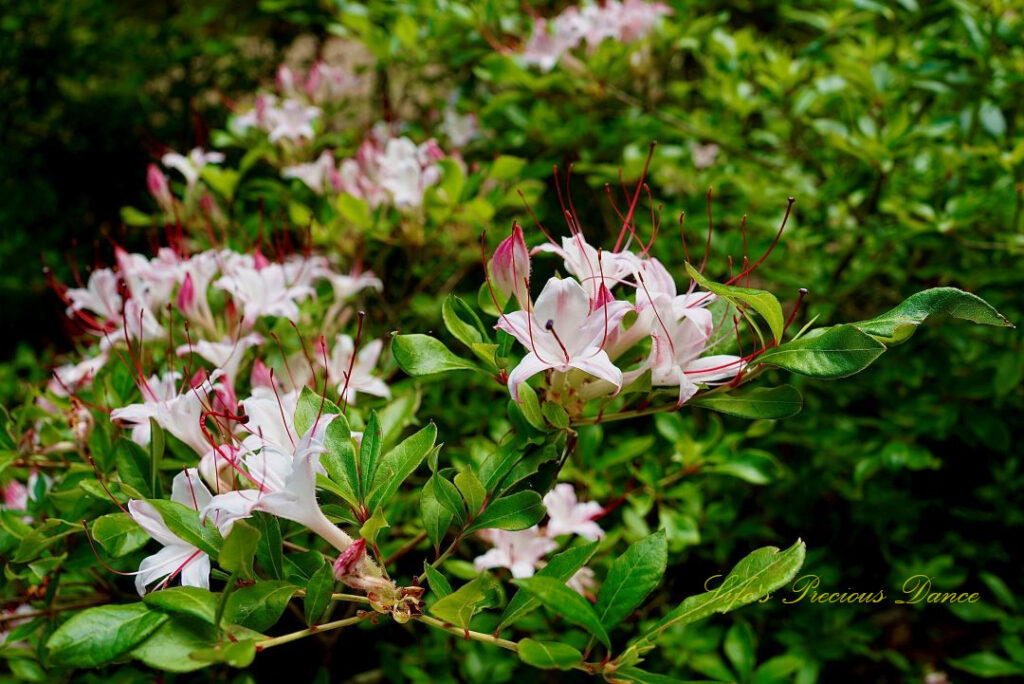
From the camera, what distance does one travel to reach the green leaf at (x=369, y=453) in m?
0.75

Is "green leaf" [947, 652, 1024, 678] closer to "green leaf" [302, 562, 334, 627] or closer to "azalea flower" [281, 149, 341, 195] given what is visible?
"green leaf" [302, 562, 334, 627]

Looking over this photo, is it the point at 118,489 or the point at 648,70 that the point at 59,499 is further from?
the point at 648,70

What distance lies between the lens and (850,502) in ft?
6.98

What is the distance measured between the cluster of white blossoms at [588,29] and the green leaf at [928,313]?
1251mm

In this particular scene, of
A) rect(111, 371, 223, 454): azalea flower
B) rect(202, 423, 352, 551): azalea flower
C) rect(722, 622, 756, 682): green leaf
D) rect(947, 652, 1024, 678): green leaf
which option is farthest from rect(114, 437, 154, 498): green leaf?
rect(947, 652, 1024, 678): green leaf

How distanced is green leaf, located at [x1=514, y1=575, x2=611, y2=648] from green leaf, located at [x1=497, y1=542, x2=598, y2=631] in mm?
72

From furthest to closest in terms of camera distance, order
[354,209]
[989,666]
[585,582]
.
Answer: [989,666] → [354,209] → [585,582]

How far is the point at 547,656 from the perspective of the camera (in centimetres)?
65

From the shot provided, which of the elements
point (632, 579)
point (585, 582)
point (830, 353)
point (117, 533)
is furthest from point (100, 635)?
point (585, 582)

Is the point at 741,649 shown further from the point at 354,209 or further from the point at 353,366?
the point at 354,209

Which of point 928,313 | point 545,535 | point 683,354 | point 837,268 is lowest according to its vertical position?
point 545,535

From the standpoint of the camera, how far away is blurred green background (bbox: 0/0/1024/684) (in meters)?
1.51

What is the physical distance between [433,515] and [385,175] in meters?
0.91

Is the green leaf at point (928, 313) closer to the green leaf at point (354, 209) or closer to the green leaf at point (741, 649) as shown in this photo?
the green leaf at point (741, 649)
